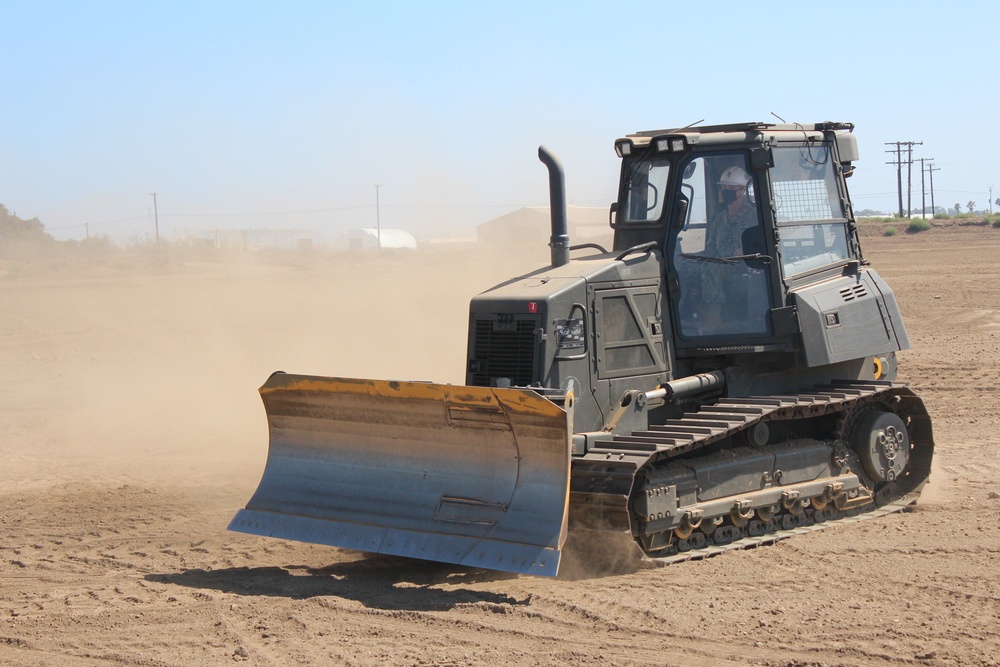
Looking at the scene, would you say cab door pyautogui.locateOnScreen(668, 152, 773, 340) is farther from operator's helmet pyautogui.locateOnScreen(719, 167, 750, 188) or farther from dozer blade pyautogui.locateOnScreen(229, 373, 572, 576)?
dozer blade pyautogui.locateOnScreen(229, 373, 572, 576)

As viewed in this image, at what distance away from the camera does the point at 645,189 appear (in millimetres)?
9055

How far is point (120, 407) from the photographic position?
614 inches

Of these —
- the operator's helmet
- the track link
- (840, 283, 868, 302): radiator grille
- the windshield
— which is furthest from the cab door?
(840, 283, 868, 302): radiator grille

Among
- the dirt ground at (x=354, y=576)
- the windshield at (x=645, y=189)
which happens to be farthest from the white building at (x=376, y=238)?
the windshield at (x=645, y=189)

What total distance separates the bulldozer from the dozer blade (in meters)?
0.02

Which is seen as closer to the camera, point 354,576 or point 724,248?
point 354,576

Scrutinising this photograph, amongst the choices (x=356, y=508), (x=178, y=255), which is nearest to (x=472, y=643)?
(x=356, y=508)

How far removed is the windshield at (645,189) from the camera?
351 inches

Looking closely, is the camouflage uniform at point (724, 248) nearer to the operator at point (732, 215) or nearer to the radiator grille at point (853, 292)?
the operator at point (732, 215)

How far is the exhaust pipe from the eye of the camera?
842cm

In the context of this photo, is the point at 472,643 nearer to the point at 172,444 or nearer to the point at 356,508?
the point at 356,508

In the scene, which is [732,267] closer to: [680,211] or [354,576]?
[680,211]

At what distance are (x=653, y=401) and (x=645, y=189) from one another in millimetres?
1815

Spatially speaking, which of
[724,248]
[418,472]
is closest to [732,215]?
[724,248]
